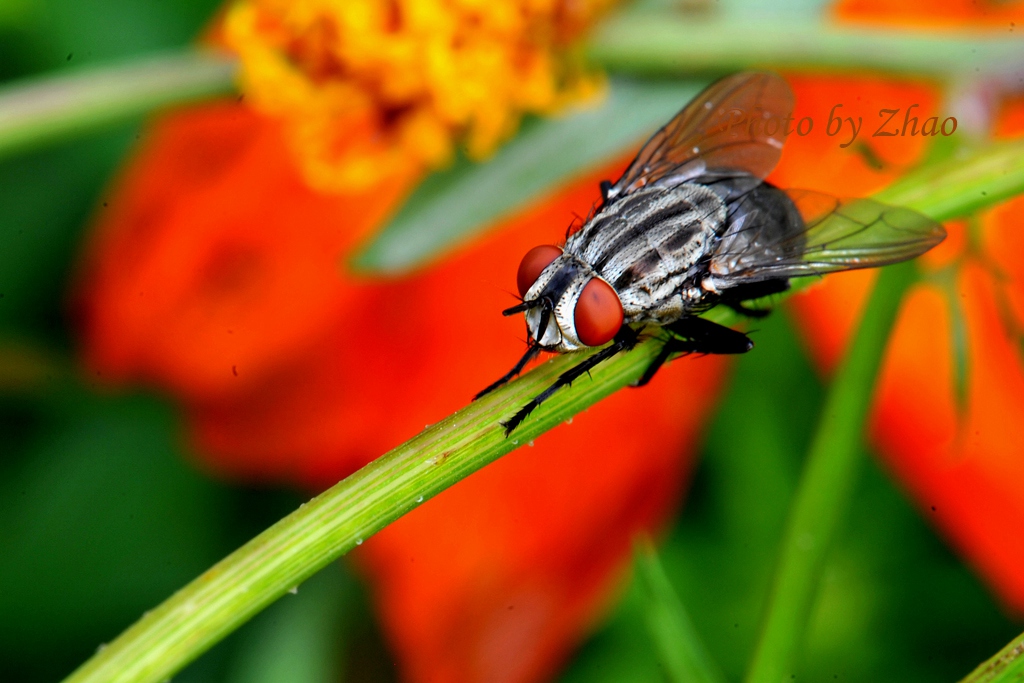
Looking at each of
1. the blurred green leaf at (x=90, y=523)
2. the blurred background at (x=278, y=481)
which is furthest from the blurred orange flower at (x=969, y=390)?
the blurred green leaf at (x=90, y=523)

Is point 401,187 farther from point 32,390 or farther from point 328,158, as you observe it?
point 32,390

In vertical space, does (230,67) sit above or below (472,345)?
above

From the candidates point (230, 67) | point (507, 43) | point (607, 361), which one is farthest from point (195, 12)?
point (607, 361)

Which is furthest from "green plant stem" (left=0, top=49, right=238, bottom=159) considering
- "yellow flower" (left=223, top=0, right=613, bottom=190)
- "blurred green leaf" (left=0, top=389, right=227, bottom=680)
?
"blurred green leaf" (left=0, top=389, right=227, bottom=680)

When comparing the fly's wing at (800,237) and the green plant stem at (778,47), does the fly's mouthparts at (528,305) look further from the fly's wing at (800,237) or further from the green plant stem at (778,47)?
the green plant stem at (778,47)

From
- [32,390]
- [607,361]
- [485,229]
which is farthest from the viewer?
[32,390]

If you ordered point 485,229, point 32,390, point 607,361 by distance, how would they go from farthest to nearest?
point 32,390
point 485,229
point 607,361

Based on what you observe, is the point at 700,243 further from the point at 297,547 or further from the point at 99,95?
the point at 99,95
